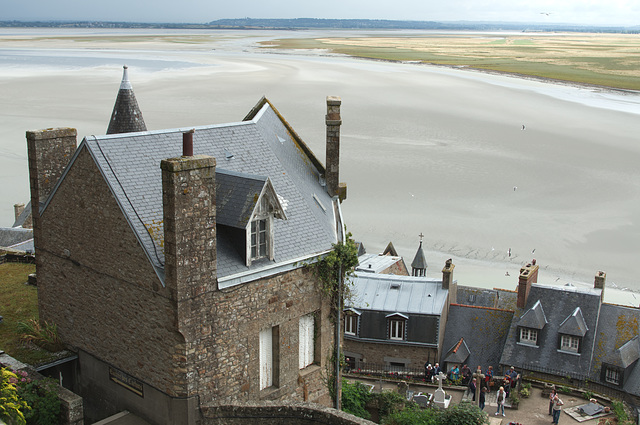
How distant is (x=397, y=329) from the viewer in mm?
31391

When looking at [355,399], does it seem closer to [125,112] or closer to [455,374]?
[455,374]

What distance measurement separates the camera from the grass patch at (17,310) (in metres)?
17.8

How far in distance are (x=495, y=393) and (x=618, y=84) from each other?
85.0m

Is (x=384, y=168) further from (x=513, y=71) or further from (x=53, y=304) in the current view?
(x=513, y=71)

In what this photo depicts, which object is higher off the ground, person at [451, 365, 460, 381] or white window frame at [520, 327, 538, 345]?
white window frame at [520, 327, 538, 345]

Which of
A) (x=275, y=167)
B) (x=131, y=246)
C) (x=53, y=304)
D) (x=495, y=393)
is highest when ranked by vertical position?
(x=275, y=167)

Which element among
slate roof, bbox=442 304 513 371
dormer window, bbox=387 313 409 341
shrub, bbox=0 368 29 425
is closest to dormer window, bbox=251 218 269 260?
shrub, bbox=0 368 29 425

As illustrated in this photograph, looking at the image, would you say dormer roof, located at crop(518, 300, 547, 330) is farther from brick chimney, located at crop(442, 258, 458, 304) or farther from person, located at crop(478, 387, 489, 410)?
person, located at crop(478, 387, 489, 410)

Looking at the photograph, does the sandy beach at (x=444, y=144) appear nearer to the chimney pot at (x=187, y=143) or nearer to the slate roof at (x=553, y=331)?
the slate roof at (x=553, y=331)

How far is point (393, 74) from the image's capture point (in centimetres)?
10931

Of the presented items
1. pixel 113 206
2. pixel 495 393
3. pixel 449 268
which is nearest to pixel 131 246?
pixel 113 206

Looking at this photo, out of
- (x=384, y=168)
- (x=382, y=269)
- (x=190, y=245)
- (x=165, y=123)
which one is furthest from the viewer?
(x=165, y=123)

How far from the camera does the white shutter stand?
54.4ft

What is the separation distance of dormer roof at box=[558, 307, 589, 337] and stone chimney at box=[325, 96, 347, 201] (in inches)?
538
